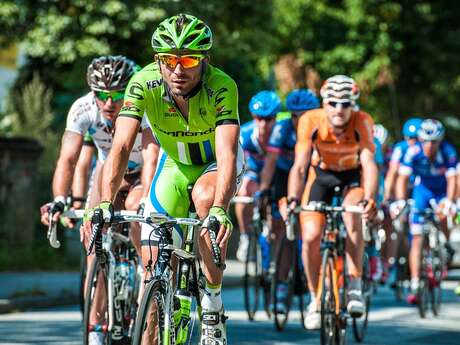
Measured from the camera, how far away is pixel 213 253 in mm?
6406

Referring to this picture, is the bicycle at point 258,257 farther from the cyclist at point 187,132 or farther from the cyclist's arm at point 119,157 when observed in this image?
the cyclist's arm at point 119,157

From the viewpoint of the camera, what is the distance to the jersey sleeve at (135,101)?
6941 mm

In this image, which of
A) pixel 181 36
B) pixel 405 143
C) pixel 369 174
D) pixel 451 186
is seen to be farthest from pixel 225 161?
pixel 405 143

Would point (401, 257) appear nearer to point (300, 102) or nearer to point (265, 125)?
point (265, 125)

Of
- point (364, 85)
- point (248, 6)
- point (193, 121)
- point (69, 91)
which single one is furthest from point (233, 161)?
point (364, 85)

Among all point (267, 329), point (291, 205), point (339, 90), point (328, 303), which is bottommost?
point (267, 329)

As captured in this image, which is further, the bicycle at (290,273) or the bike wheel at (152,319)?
the bicycle at (290,273)

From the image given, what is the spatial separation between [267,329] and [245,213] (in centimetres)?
195

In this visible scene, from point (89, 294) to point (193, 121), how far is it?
1641 millimetres

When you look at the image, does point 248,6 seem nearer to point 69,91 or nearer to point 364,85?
point 69,91

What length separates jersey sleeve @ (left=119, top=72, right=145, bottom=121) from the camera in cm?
694

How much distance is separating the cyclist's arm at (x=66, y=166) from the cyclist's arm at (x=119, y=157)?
1977 millimetres

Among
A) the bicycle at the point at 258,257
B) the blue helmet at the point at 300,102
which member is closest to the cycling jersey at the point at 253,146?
the bicycle at the point at 258,257

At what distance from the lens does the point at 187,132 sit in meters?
7.19
